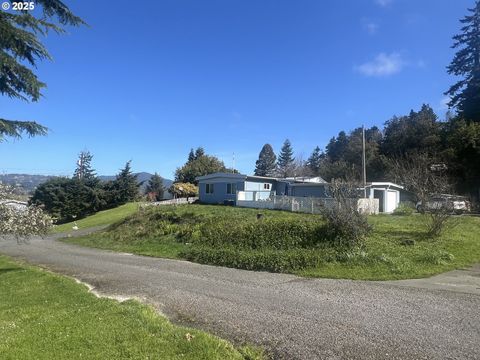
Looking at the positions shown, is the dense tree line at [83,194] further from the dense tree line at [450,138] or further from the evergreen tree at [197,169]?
the dense tree line at [450,138]

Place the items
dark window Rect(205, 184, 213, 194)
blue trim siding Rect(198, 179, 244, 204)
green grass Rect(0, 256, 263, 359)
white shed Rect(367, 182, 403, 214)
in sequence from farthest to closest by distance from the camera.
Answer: dark window Rect(205, 184, 213, 194) < blue trim siding Rect(198, 179, 244, 204) < white shed Rect(367, 182, 403, 214) < green grass Rect(0, 256, 263, 359)

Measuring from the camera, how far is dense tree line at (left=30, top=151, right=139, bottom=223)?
5112 centimetres

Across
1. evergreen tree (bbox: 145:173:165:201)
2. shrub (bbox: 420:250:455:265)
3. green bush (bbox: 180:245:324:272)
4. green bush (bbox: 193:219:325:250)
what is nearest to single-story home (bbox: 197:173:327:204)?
green bush (bbox: 193:219:325:250)

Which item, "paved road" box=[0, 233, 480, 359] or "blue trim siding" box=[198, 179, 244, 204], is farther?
"blue trim siding" box=[198, 179, 244, 204]

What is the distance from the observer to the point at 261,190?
4012cm

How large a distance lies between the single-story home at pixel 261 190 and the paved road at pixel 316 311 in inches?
817

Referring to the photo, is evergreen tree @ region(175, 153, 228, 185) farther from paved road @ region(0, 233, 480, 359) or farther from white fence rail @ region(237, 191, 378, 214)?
paved road @ region(0, 233, 480, 359)

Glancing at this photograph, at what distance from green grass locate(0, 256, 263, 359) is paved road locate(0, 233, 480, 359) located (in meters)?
0.69

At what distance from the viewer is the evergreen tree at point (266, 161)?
108000mm

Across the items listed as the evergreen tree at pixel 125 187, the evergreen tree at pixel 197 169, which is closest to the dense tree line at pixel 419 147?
the evergreen tree at pixel 197 169

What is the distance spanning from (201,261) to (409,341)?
1018 centimetres

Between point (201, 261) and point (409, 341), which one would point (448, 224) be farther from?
point (409, 341)

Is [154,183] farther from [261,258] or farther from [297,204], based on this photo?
[261,258]

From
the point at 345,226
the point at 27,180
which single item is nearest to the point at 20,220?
the point at 345,226
